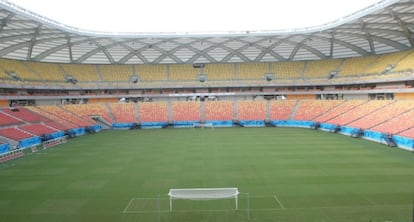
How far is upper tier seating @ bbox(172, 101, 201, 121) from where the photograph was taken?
55375 mm

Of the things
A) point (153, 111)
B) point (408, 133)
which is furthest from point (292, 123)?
point (153, 111)

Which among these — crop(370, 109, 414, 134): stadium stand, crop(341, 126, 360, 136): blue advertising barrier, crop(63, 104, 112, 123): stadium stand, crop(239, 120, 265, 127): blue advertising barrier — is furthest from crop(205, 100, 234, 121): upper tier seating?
crop(370, 109, 414, 134): stadium stand

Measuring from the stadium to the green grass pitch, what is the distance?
0.11 m

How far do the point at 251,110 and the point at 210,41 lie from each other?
15197 mm

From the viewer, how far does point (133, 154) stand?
28.2 m

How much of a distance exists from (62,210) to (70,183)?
185 inches

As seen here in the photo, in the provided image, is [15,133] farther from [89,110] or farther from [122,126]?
[89,110]

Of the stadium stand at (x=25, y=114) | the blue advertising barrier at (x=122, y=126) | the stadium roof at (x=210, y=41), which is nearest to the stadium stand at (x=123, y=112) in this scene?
the blue advertising barrier at (x=122, y=126)

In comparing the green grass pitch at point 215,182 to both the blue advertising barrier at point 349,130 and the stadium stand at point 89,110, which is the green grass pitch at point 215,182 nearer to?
the blue advertising barrier at point 349,130

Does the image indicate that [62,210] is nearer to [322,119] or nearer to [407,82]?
[322,119]

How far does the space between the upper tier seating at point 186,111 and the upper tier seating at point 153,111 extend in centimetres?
172

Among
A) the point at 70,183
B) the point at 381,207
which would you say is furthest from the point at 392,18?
the point at 70,183

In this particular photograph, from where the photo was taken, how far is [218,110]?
189 feet

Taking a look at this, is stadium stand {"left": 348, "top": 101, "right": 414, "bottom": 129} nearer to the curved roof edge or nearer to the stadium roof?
the stadium roof
